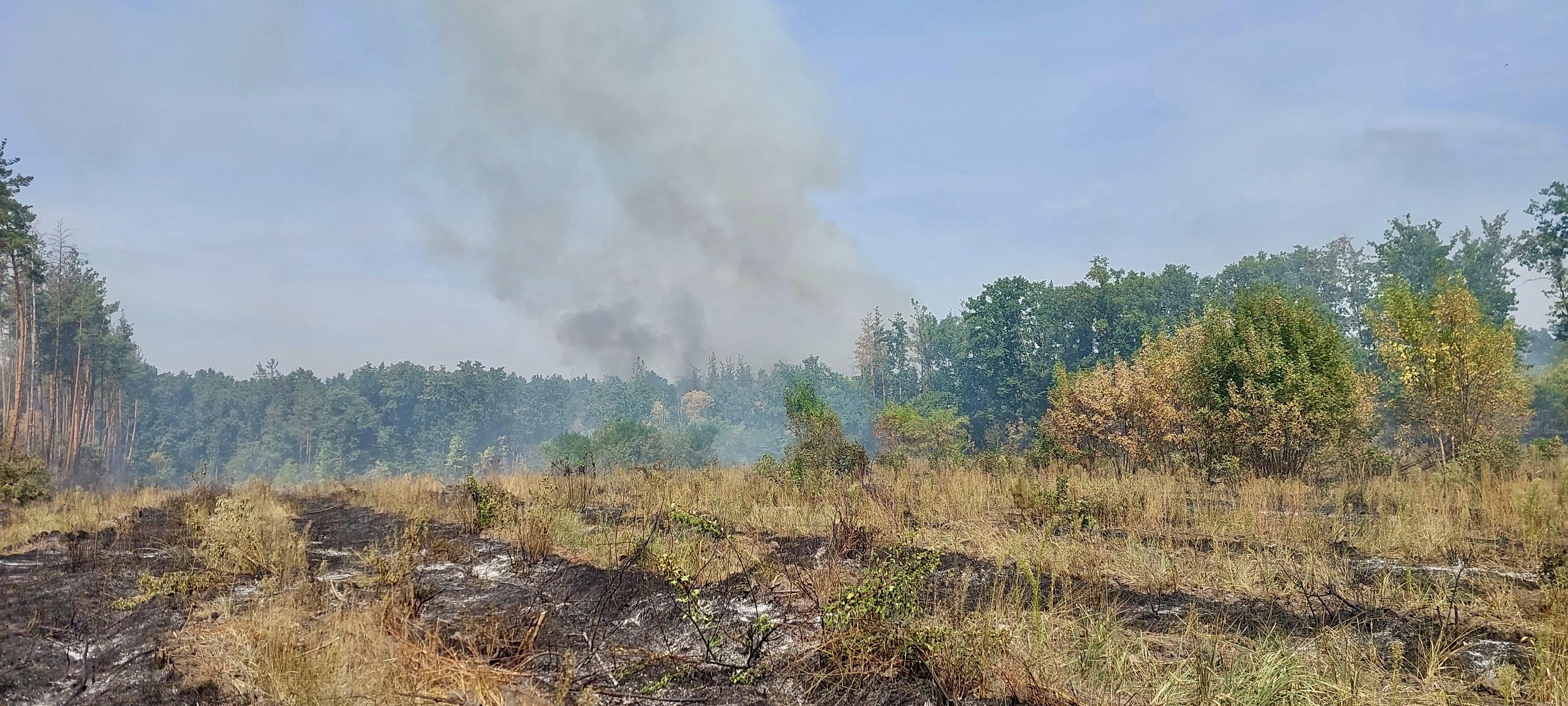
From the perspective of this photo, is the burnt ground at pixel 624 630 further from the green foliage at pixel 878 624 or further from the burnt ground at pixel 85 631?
the burnt ground at pixel 85 631

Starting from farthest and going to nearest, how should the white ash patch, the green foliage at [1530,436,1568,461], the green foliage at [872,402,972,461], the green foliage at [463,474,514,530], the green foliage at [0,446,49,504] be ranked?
the green foliage at [872,402,972,461]
the green foliage at [1530,436,1568,461]
the green foliage at [0,446,49,504]
the green foliage at [463,474,514,530]
the white ash patch

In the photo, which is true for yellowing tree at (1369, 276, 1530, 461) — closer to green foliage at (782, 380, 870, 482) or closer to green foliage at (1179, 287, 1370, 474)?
green foliage at (1179, 287, 1370, 474)

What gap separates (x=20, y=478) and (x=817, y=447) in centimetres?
1885

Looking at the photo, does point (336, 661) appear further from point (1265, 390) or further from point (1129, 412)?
point (1129, 412)

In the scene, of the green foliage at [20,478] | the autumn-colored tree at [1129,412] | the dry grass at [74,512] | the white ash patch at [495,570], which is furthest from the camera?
the autumn-colored tree at [1129,412]

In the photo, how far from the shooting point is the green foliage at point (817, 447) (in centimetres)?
1533

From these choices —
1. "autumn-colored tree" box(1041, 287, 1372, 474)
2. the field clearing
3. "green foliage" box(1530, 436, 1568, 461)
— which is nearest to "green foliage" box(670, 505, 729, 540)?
the field clearing

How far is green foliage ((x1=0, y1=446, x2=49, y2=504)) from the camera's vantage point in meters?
16.3

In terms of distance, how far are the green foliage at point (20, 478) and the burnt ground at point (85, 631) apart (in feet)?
28.1

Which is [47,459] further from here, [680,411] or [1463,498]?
[680,411]

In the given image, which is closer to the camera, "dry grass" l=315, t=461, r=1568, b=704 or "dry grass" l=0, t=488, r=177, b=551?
"dry grass" l=315, t=461, r=1568, b=704

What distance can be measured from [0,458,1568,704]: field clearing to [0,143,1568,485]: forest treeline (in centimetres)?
594

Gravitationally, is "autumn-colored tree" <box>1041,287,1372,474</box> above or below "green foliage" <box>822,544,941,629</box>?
above

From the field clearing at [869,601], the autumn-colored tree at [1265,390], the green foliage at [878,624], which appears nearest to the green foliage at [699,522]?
the field clearing at [869,601]
